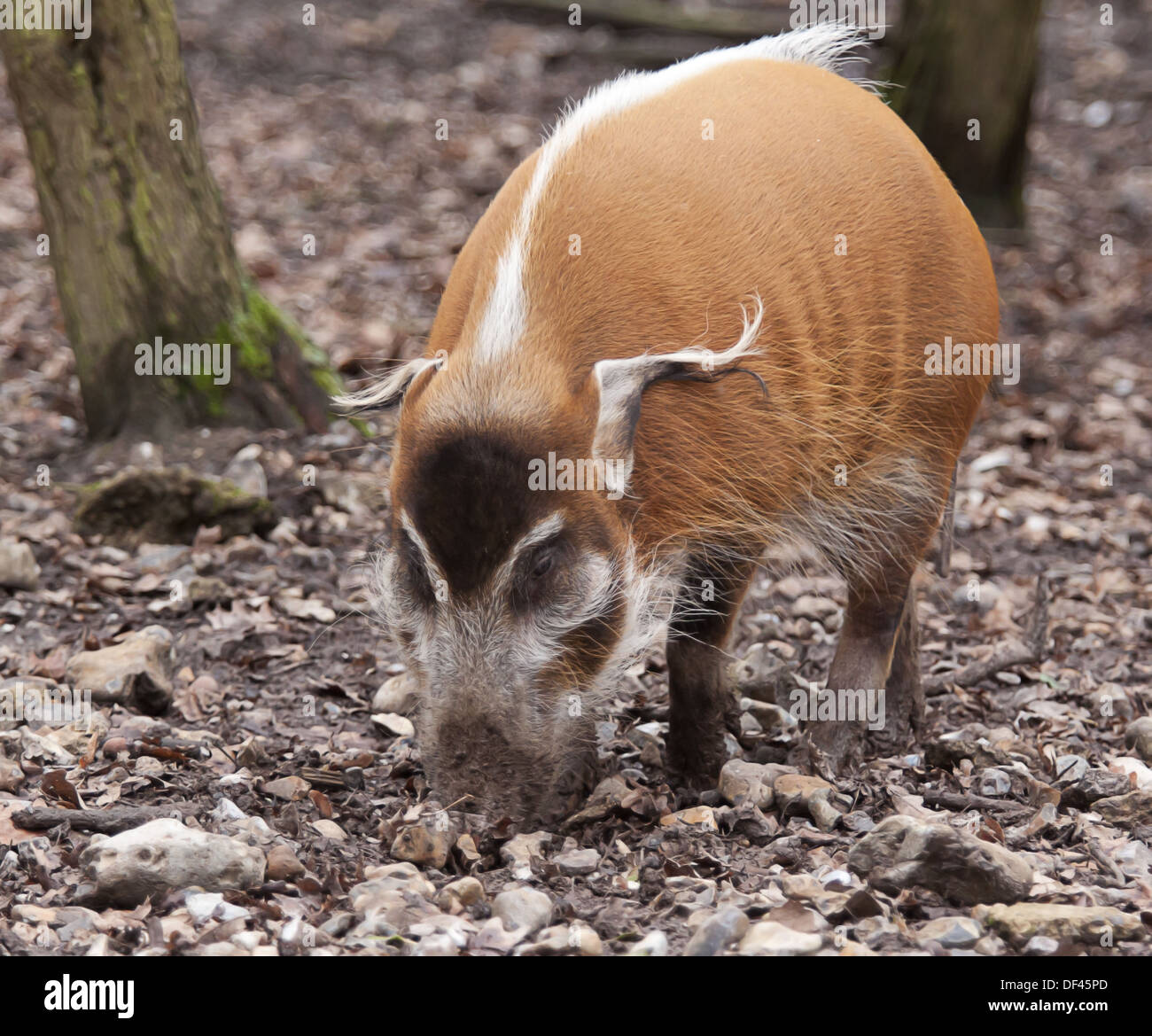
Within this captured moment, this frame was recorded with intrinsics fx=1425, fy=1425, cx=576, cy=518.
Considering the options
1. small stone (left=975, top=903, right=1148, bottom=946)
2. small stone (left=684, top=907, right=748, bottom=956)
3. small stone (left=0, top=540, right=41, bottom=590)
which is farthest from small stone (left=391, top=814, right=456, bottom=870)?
small stone (left=0, top=540, right=41, bottom=590)

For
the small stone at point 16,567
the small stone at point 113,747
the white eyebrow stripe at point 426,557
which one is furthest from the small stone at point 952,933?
the small stone at point 16,567

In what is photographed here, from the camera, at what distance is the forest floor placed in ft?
10.7

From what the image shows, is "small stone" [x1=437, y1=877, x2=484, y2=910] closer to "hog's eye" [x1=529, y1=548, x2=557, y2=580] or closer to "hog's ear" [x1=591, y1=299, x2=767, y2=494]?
"hog's eye" [x1=529, y1=548, x2=557, y2=580]

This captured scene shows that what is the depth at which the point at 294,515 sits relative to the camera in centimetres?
593

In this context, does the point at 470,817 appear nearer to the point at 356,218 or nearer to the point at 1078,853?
the point at 1078,853

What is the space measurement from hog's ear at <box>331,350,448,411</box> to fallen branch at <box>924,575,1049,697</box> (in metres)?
2.24

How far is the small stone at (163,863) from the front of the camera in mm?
3250

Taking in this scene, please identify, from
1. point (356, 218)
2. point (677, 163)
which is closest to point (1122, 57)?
point (356, 218)

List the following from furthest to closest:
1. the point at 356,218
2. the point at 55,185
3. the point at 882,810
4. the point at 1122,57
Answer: the point at 1122,57 < the point at 356,218 < the point at 55,185 < the point at 882,810

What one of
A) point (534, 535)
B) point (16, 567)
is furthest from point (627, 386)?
point (16, 567)

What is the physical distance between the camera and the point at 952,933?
123 inches

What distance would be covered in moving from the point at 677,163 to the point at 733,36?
897cm

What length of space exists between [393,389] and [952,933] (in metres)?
1.95

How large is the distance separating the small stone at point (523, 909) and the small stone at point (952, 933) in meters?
0.84
